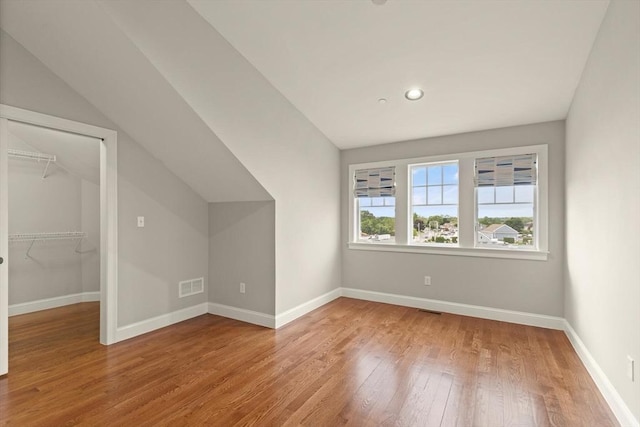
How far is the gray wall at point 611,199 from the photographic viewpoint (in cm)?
179

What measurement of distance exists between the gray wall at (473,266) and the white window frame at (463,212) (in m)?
0.06

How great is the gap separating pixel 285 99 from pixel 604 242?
3.34 meters

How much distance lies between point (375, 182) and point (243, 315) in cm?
272

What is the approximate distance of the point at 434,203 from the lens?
4.46 meters

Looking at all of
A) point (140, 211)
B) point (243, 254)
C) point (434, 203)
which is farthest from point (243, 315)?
point (434, 203)

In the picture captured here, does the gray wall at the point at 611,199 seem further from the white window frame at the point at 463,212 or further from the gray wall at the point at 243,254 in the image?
the gray wall at the point at 243,254

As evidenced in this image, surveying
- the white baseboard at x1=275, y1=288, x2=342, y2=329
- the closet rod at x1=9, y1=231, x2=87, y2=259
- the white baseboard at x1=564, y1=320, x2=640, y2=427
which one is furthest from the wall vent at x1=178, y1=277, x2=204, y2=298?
the white baseboard at x1=564, y1=320, x2=640, y2=427

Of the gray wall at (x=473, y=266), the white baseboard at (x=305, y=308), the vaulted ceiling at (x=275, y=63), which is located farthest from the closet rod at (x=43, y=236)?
the gray wall at (x=473, y=266)

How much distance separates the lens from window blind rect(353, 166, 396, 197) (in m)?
4.74

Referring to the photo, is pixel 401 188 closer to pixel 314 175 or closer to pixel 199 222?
pixel 314 175

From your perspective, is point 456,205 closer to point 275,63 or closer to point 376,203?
point 376,203

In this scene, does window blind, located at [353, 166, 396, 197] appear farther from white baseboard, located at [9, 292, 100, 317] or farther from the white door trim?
white baseboard, located at [9, 292, 100, 317]

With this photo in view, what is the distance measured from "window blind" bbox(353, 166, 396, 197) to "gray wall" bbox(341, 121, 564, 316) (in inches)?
6.2

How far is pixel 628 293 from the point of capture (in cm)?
188
